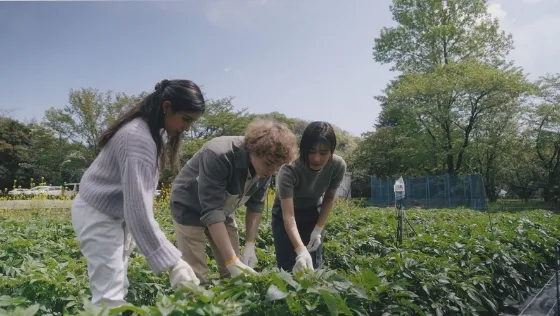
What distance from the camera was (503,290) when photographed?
3.34 metres

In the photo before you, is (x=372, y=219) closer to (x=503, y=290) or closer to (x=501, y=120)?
(x=503, y=290)

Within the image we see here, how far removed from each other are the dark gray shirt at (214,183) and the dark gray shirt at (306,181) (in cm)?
24

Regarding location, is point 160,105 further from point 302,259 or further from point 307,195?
point 307,195

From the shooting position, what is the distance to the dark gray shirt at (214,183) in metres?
2.11

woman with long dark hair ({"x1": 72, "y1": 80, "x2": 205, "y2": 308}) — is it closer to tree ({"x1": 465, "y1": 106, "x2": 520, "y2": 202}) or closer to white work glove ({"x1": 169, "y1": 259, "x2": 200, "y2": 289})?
white work glove ({"x1": 169, "y1": 259, "x2": 200, "y2": 289})

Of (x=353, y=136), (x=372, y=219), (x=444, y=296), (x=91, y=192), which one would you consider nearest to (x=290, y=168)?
(x=444, y=296)

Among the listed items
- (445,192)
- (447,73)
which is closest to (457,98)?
(447,73)

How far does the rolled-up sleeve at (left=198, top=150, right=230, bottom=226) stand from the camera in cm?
209

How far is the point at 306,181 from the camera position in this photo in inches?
111

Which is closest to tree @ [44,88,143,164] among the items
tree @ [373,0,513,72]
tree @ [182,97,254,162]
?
tree @ [182,97,254,162]

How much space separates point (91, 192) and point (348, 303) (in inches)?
40.5

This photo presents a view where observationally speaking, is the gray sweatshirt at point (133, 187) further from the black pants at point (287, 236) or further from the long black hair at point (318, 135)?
the black pants at point (287, 236)

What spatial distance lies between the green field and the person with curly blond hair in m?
0.28

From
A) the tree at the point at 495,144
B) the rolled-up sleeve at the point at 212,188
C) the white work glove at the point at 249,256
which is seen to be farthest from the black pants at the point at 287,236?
the tree at the point at 495,144
